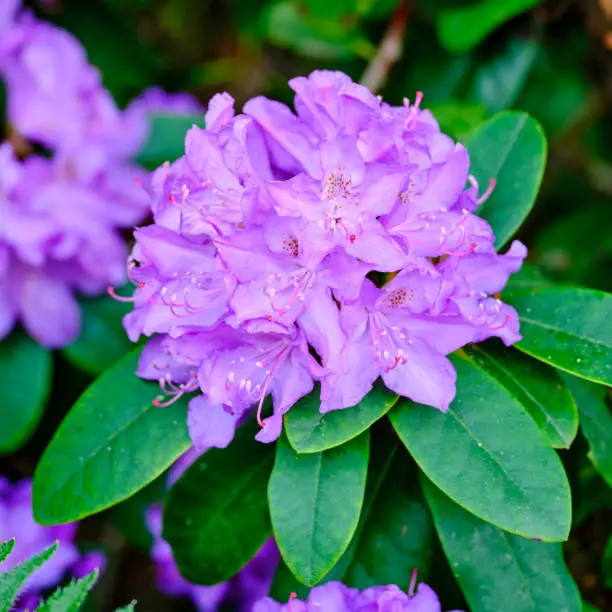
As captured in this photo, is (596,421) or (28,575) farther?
(596,421)

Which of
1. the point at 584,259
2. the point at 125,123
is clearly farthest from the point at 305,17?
the point at 584,259

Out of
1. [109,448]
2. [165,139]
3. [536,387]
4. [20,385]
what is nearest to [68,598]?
[109,448]

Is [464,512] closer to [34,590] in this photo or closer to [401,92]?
[34,590]

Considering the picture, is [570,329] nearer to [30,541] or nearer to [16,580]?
[16,580]

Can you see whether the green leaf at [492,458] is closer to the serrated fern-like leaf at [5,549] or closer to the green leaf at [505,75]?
the serrated fern-like leaf at [5,549]

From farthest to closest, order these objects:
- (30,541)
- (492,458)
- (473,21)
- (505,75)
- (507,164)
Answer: (505,75) < (473,21) < (30,541) < (507,164) < (492,458)

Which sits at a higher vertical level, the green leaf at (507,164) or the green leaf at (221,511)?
the green leaf at (507,164)

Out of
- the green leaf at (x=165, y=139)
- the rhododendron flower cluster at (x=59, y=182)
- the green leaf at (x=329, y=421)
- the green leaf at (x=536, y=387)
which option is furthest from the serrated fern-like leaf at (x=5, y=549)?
the green leaf at (x=165, y=139)
